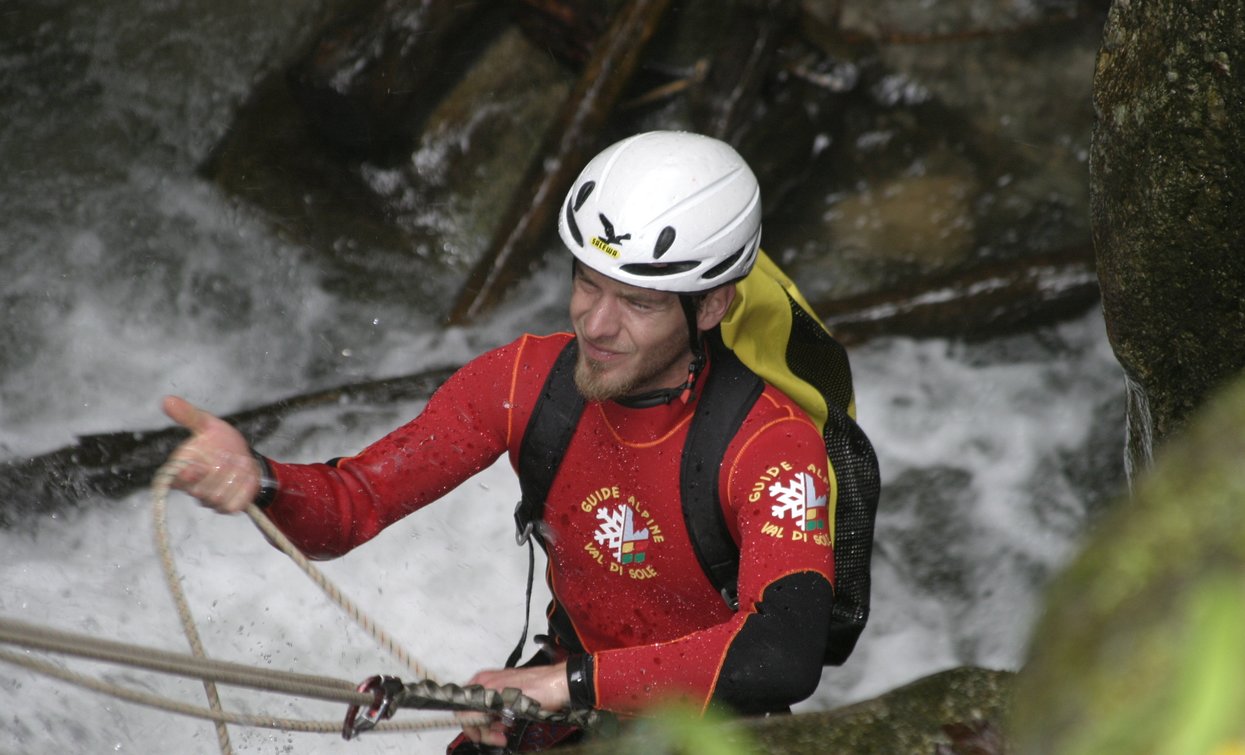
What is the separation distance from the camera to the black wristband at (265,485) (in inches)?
96.6

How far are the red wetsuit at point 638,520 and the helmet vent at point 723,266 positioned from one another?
1.03 ft

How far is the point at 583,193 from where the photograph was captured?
107 inches

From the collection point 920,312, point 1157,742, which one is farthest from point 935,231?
point 1157,742

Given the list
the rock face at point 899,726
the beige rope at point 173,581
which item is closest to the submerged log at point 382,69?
the beige rope at point 173,581

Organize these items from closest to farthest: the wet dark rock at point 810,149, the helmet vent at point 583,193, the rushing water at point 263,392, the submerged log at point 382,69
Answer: the helmet vent at point 583,193 < the rushing water at point 263,392 < the submerged log at point 382,69 < the wet dark rock at point 810,149

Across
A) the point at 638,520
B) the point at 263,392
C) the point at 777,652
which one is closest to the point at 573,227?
the point at 638,520

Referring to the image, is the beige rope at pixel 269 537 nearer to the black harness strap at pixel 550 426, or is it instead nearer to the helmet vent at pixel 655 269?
the black harness strap at pixel 550 426

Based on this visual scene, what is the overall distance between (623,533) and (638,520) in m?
0.05

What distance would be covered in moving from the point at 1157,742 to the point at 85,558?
4.78m

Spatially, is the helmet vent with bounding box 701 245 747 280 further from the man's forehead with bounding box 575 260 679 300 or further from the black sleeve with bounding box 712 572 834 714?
the black sleeve with bounding box 712 572 834 714

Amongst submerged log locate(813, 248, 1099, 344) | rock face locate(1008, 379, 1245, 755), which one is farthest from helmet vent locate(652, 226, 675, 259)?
submerged log locate(813, 248, 1099, 344)

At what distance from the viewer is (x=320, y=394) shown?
5.29m

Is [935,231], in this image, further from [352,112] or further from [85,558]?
[85,558]

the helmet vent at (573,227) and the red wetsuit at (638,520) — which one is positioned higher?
the helmet vent at (573,227)
